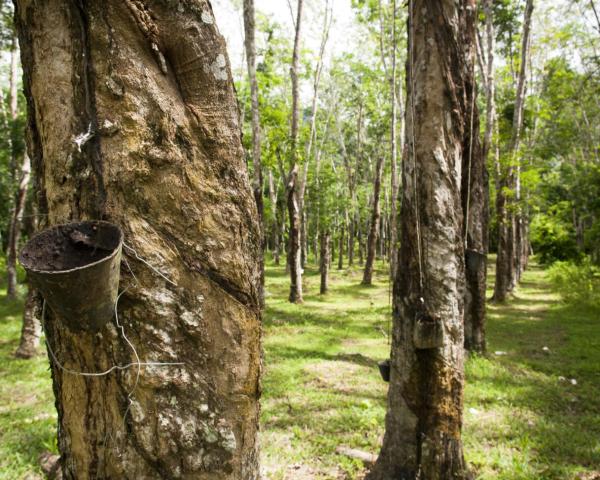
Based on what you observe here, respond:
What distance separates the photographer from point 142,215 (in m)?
1.38

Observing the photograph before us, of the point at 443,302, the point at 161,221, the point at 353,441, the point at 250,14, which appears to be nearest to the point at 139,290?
the point at 161,221

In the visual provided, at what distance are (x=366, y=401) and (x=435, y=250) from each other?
3237mm

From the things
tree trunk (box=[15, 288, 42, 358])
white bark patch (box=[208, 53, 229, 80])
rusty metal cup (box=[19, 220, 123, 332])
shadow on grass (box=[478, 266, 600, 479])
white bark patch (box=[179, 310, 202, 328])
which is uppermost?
white bark patch (box=[208, 53, 229, 80])

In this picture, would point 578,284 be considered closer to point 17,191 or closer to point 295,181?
point 295,181

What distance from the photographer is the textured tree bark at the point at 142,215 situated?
134 cm

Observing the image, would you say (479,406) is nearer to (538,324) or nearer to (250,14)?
(538,324)

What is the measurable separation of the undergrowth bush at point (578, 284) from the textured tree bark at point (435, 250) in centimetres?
1136

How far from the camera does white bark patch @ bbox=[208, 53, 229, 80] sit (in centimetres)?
150

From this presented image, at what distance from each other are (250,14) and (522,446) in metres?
9.63

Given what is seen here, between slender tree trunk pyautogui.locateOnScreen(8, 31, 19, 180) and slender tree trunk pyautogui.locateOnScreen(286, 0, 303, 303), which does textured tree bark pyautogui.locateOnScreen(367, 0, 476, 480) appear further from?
slender tree trunk pyautogui.locateOnScreen(286, 0, 303, 303)

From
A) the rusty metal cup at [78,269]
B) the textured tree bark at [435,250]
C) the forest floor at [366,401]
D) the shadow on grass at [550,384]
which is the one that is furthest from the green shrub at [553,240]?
the rusty metal cup at [78,269]

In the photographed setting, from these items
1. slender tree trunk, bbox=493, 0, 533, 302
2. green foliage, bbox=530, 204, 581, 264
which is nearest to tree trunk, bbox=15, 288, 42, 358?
slender tree trunk, bbox=493, 0, 533, 302

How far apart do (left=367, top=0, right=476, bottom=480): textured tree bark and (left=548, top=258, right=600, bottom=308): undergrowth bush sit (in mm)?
11361

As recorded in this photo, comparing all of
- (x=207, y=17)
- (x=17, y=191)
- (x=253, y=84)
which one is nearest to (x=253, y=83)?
(x=253, y=84)
